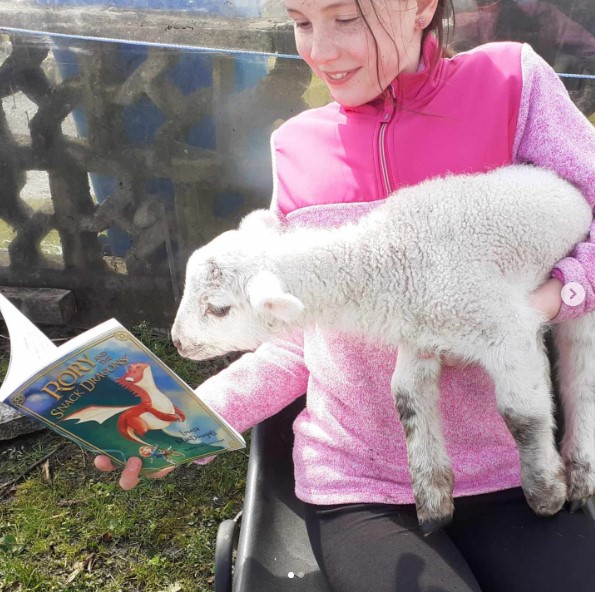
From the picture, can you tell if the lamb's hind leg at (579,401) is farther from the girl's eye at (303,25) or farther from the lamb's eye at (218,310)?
the girl's eye at (303,25)

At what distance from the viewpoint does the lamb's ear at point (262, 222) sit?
2.18 m

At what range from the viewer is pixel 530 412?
1.87 meters

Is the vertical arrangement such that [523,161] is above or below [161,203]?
above

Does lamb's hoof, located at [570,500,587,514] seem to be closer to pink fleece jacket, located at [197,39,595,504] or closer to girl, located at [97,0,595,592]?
girl, located at [97,0,595,592]

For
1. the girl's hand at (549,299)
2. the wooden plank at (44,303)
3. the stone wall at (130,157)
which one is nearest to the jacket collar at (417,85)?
the girl's hand at (549,299)

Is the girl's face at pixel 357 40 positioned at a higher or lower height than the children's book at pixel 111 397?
higher

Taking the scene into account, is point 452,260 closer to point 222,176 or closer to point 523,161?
point 523,161

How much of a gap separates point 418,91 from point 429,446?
3.50ft

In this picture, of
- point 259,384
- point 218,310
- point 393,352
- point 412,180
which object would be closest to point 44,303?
point 259,384

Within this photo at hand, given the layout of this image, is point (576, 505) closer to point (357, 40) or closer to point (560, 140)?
point (560, 140)

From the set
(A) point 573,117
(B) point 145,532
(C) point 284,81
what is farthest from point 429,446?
(C) point 284,81

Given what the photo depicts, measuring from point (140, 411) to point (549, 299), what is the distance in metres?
1.19

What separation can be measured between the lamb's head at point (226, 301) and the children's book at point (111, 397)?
27 centimetres

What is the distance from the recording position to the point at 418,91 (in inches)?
82.4
